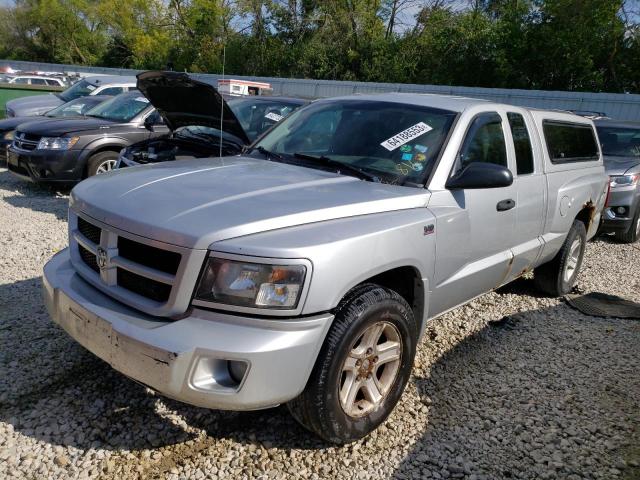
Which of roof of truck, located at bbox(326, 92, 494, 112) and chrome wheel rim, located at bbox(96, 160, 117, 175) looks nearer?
roof of truck, located at bbox(326, 92, 494, 112)

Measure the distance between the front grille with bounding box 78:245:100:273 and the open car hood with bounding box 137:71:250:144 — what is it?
2985 mm

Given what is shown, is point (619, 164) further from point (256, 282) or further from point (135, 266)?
point (135, 266)

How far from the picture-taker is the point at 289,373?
90.7 inches

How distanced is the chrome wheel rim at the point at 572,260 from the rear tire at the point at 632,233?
9.47ft

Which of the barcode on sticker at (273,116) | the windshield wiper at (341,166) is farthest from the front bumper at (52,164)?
the windshield wiper at (341,166)

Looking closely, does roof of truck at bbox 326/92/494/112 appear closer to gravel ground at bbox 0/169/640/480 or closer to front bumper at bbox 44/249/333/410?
gravel ground at bbox 0/169/640/480

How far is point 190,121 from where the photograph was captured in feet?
21.0

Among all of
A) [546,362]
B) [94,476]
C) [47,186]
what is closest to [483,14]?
[47,186]

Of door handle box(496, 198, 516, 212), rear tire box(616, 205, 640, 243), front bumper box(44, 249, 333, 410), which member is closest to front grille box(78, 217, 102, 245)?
front bumper box(44, 249, 333, 410)

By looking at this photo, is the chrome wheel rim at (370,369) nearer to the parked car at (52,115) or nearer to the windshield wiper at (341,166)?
the windshield wiper at (341,166)

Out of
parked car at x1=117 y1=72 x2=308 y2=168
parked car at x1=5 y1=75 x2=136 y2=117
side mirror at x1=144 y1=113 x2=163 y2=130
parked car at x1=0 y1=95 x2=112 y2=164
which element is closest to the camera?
parked car at x1=117 y1=72 x2=308 y2=168

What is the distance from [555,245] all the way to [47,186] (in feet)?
24.7

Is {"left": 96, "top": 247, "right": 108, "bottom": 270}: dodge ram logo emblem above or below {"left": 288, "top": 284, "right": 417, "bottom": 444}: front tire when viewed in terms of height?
above

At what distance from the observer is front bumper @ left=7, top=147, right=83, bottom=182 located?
24.8ft
